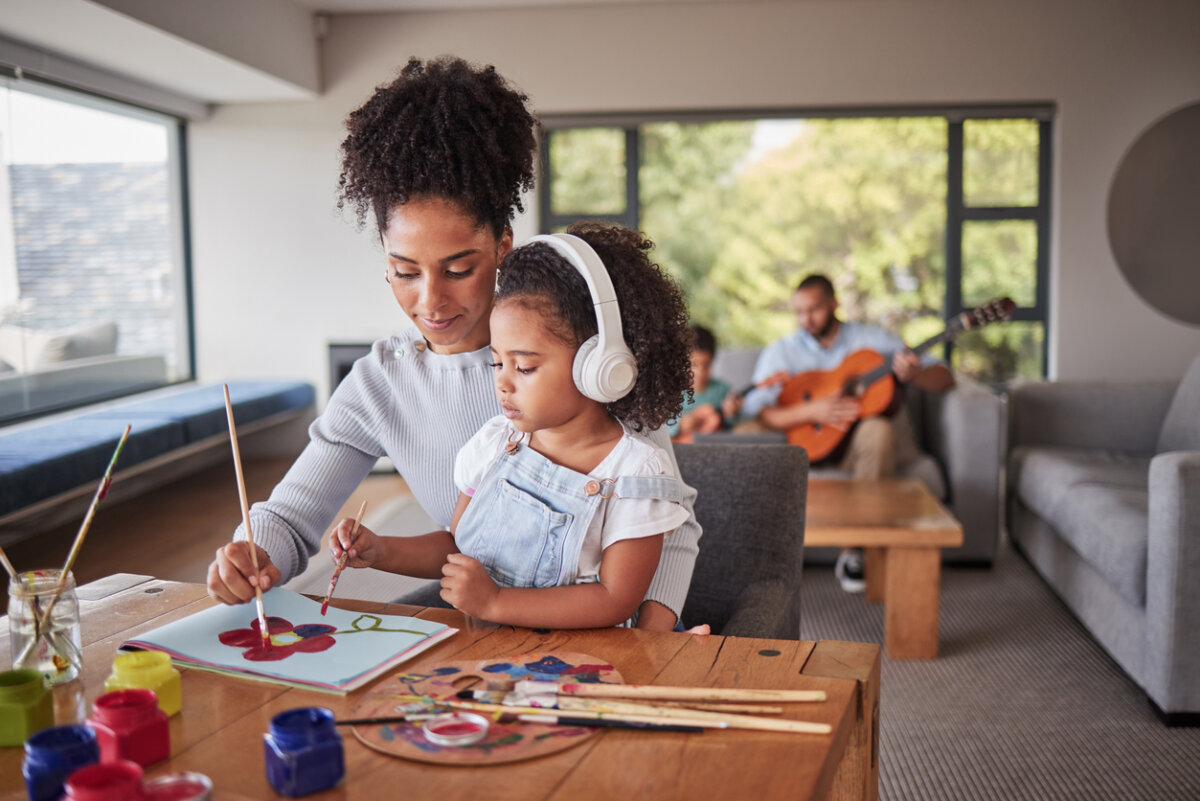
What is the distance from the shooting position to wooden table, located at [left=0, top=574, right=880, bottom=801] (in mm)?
746

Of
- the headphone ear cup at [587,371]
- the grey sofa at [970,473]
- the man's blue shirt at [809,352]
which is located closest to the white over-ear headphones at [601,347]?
the headphone ear cup at [587,371]

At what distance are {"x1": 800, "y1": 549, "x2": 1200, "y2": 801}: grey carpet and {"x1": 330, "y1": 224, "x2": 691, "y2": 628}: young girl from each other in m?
1.23

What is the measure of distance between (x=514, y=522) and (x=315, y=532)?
1.04 feet

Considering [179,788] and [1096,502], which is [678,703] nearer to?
[179,788]

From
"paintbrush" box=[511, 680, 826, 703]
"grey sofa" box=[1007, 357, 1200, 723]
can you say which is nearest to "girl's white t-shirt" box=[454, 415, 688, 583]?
"paintbrush" box=[511, 680, 826, 703]

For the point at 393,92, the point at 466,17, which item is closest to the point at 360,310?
the point at 466,17

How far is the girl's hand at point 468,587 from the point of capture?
1078mm

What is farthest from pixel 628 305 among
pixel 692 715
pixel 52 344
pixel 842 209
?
pixel 842 209

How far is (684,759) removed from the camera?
0.78 meters

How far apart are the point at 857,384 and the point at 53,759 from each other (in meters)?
3.54

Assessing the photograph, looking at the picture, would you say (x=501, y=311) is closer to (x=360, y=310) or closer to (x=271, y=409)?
(x=271, y=409)

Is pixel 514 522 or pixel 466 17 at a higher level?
pixel 466 17

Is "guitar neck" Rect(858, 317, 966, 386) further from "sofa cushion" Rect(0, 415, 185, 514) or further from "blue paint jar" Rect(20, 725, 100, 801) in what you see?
"blue paint jar" Rect(20, 725, 100, 801)

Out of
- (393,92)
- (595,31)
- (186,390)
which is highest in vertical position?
(595,31)
